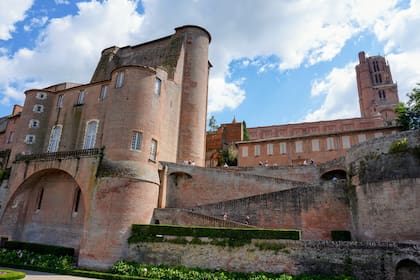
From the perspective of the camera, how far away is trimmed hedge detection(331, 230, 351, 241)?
709 inches

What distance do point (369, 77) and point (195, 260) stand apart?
74351 millimetres

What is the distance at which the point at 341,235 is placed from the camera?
18.1 meters

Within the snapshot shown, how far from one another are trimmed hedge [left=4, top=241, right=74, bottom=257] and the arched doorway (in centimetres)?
154

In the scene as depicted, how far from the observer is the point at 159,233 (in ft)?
57.3

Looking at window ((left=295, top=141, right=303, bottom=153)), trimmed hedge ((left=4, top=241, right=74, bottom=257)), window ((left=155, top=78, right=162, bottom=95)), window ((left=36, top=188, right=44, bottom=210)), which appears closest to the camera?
trimmed hedge ((left=4, top=241, right=74, bottom=257))

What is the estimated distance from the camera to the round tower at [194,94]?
28.5 meters

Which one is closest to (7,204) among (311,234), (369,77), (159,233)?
(159,233)

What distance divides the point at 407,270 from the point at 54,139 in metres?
27.5

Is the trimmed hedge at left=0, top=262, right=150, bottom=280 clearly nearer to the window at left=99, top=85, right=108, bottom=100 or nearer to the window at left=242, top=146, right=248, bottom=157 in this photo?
the window at left=99, top=85, right=108, bottom=100

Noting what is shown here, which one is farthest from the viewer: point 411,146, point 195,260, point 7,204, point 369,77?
point 369,77

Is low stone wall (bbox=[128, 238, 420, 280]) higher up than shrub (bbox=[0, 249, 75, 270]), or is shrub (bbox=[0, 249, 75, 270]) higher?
low stone wall (bbox=[128, 238, 420, 280])

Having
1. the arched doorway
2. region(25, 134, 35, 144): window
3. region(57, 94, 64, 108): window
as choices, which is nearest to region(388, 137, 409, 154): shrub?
the arched doorway

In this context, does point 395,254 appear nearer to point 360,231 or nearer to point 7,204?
point 360,231

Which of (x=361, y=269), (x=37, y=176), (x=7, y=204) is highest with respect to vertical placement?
(x=37, y=176)
